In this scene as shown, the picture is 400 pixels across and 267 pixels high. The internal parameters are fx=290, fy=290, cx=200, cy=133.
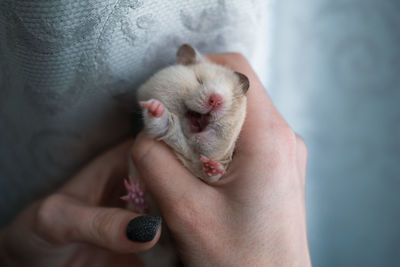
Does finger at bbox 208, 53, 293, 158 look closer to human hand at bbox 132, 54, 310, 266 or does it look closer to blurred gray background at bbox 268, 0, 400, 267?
human hand at bbox 132, 54, 310, 266

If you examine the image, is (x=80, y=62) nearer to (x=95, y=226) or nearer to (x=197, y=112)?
(x=197, y=112)

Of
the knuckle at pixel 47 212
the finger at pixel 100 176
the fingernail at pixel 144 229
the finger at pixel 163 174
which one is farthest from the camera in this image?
the finger at pixel 100 176

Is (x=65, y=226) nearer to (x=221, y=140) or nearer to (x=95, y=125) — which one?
(x=95, y=125)

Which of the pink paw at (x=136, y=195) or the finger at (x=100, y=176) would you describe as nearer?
the pink paw at (x=136, y=195)

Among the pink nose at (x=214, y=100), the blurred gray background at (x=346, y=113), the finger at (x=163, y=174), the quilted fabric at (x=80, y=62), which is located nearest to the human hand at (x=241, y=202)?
the finger at (x=163, y=174)

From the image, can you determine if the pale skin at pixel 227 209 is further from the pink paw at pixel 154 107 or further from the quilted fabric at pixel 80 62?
the quilted fabric at pixel 80 62

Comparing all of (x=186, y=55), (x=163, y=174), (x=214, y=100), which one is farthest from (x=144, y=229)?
(x=186, y=55)

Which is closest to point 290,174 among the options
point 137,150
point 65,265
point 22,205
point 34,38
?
point 137,150

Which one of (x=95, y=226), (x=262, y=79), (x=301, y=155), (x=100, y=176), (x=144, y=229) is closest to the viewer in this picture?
(x=144, y=229)
